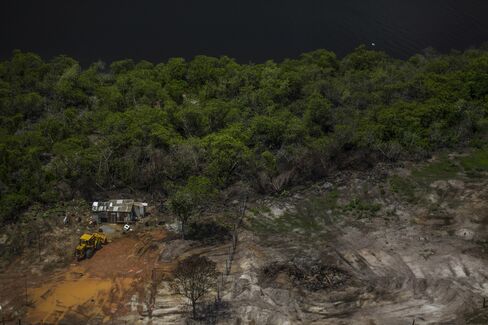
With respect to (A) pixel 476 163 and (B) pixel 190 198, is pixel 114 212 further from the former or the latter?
(A) pixel 476 163

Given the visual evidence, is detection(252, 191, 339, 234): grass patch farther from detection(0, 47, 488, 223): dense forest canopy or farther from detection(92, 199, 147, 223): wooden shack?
detection(92, 199, 147, 223): wooden shack

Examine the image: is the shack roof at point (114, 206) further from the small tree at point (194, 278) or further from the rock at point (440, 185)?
the rock at point (440, 185)

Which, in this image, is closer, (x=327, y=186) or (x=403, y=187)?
(x=403, y=187)

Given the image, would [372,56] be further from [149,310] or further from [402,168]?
[149,310]

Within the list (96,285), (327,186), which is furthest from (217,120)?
(96,285)

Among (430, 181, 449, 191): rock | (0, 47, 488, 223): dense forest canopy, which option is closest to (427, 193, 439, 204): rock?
(430, 181, 449, 191): rock
